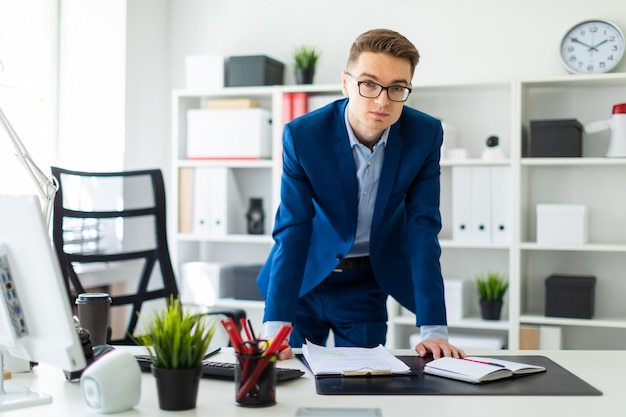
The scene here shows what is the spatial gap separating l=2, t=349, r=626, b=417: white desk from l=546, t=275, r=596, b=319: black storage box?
6.07ft

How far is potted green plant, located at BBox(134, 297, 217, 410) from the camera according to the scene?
132 centimetres

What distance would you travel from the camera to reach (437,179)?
6.96 ft

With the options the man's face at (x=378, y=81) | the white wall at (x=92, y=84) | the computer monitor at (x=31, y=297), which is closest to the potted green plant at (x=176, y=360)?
the computer monitor at (x=31, y=297)

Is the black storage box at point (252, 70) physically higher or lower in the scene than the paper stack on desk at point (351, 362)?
higher

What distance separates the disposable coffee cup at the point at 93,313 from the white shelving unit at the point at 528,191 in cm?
212

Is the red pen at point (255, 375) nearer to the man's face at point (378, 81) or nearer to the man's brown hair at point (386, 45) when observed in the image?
→ the man's face at point (378, 81)

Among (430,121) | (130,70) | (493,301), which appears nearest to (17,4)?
(130,70)

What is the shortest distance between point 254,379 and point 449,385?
42 cm

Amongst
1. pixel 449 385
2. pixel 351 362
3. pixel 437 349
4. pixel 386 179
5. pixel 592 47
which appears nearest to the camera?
pixel 449 385

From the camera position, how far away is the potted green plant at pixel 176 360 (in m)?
1.32

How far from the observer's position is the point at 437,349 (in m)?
1.78

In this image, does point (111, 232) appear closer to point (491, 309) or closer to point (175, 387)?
point (491, 309)

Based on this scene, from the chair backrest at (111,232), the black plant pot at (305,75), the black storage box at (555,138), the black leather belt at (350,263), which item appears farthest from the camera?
the black plant pot at (305,75)

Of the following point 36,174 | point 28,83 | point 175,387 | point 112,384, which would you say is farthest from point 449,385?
point 28,83
